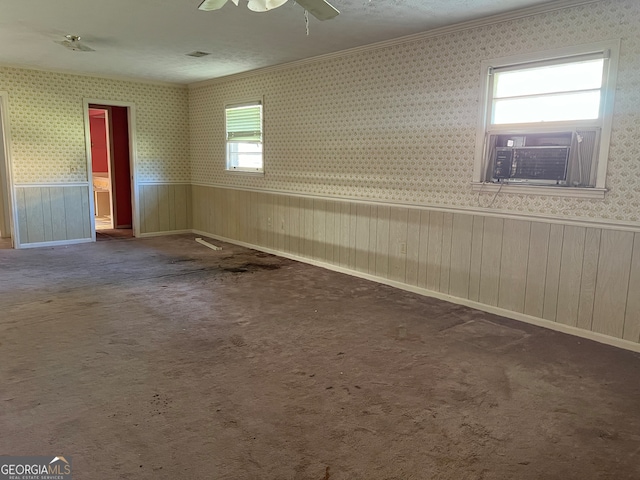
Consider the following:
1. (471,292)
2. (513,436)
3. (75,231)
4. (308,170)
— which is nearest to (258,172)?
(308,170)

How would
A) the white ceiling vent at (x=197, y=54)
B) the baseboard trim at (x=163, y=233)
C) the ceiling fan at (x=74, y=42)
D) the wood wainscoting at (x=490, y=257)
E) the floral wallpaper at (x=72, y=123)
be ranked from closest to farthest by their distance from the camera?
the wood wainscoting at (x=490, y=257), the ceiling fan at (x=74, y=42), the white ceiling vent at (x=197, y=54), the floral wallpaper at (x=72, y=123), the baseboard trim at (x=163, y=233)

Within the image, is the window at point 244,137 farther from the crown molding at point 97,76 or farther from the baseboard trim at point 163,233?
the baseboard trim at point 163,233

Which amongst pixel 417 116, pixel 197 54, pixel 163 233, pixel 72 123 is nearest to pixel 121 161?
pixel 72 123

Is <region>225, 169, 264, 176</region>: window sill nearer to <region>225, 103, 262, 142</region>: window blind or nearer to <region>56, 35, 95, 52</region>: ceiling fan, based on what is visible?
<region>225, 103, 262, 142</region>: window blind

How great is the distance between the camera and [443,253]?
451cm

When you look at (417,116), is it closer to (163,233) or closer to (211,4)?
(211,4)

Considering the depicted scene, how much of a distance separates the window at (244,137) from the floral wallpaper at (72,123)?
1.30 metres

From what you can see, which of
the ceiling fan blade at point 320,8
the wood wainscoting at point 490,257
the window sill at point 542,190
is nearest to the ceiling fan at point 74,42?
the wood wainscoting at point 490,257

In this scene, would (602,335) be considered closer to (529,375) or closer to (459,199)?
(529,375)

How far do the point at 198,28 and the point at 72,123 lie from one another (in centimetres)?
367

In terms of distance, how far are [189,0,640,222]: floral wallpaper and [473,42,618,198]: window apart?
0.08 metres

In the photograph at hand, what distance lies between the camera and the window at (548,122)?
346 centimetres

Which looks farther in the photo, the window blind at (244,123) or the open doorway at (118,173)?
the open doorway at (118,173)

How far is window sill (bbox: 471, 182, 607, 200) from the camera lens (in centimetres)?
350
